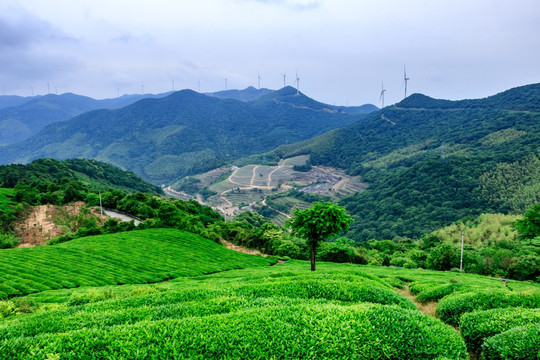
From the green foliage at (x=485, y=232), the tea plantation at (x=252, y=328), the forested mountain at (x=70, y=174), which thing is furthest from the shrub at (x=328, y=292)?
the forested mountain at (x=70, y=174)

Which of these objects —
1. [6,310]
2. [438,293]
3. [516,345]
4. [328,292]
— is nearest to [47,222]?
[6,310]

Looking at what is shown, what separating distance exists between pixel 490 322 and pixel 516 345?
2.49 metres

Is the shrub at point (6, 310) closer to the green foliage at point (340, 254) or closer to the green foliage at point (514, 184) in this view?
the green foliage at point (340, 254)

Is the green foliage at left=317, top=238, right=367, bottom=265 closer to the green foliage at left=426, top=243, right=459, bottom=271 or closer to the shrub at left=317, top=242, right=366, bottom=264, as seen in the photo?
the shrub at left=317, top=242, right=366, bottom=264

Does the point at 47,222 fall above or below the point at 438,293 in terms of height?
above

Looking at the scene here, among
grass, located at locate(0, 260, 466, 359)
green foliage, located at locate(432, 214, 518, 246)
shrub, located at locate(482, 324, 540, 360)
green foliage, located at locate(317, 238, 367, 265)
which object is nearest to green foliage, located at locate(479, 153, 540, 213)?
green foliage, located at locate(432, 214, 518, 246)

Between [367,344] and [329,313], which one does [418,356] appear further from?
[329,313]

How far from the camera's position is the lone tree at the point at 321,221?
96.3ft

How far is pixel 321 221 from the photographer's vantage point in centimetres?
2941

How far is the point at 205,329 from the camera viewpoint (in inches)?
342

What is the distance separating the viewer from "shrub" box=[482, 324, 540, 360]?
840 cm

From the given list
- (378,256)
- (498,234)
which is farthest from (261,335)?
(498,234)

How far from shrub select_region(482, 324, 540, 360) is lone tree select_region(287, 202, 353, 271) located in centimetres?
1927

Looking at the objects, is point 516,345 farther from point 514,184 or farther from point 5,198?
point 514,184
